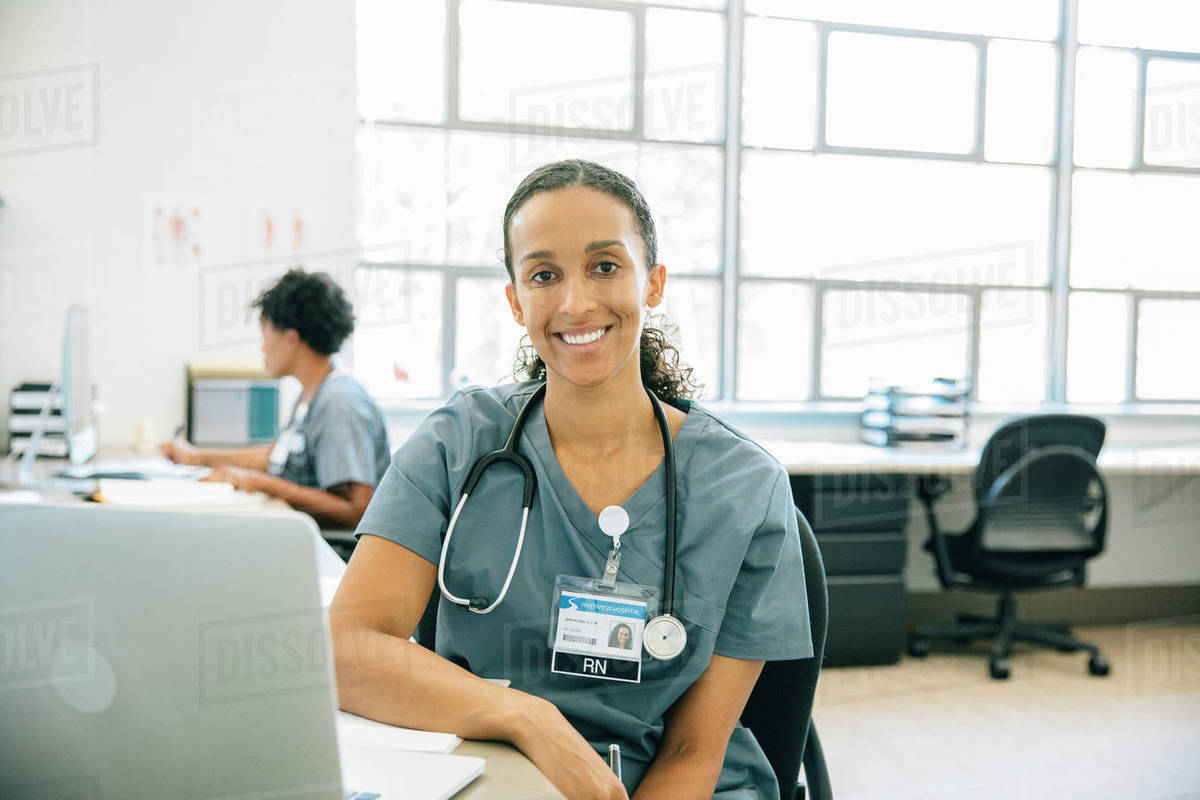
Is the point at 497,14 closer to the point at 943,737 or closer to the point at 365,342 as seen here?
the point at 365,342

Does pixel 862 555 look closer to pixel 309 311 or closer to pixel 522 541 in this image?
pixel 309 311

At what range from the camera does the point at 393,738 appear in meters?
0.90

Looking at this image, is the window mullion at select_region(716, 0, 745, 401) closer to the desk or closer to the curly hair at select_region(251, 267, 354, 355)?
the desk

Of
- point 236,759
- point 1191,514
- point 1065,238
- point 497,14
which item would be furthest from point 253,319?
point 1191,514

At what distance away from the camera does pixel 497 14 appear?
12.5ft

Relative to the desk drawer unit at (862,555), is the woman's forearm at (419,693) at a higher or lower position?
higher

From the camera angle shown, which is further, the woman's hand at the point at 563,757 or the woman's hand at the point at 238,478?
the woman's hand at the point at 238,478

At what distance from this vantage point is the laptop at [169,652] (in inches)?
23.6

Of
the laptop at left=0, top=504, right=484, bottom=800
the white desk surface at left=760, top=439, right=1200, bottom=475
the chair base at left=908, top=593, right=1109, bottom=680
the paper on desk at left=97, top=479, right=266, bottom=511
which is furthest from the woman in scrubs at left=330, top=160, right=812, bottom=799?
the chair base at left=908, top=593, right=1109, bottom=680

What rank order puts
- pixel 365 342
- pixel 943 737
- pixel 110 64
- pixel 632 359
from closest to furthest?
pixel 632 359, pixel 943 737, pixel 110 64, pixel 365 342

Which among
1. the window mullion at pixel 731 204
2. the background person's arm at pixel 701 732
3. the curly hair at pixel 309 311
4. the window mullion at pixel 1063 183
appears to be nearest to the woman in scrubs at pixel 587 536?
the background person's arm at pixel 701 732

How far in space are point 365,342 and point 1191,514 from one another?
3.57 m

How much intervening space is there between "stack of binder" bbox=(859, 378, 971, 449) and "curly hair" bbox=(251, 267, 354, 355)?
209cm

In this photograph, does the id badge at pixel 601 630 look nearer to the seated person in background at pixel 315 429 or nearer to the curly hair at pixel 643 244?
the curly hair at pixel 643 244
